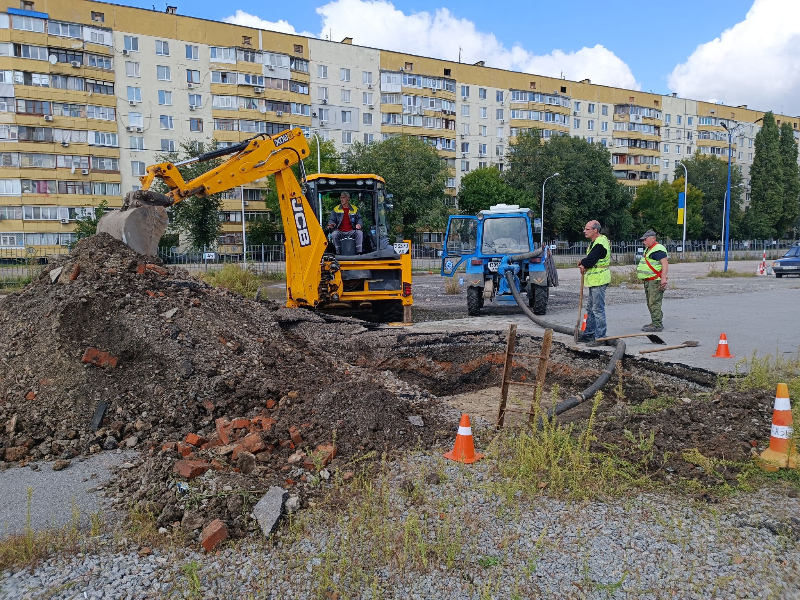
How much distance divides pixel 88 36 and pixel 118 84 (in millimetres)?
3467

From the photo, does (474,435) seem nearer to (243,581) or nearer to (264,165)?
(243,581)

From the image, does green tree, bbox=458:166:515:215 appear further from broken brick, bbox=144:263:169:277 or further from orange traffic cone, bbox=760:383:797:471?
orange traffic cone, bbox=760:383:797:471

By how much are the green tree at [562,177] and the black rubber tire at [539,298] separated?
3868cm

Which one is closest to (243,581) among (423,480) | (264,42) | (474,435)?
(423,480)

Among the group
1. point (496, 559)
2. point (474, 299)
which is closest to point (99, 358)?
point (496, 559)

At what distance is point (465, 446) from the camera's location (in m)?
4.61

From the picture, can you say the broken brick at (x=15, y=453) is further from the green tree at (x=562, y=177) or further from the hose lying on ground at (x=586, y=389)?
Result: the green tree at (x=562, y=177)

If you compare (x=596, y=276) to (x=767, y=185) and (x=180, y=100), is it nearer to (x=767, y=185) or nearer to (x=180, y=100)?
(x=180, y=100)

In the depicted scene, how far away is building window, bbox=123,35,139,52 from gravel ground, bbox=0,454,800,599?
47763 millimetres

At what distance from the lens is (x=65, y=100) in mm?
41125

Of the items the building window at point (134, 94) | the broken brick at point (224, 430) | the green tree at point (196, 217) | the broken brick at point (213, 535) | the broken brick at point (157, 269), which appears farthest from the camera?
the building window at point (134, 94)

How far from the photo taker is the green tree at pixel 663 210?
2393 inches

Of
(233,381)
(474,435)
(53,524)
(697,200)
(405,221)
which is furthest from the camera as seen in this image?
(697,200)

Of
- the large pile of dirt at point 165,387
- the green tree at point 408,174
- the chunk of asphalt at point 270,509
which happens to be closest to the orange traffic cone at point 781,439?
the large pile of dirt at point 165,387
